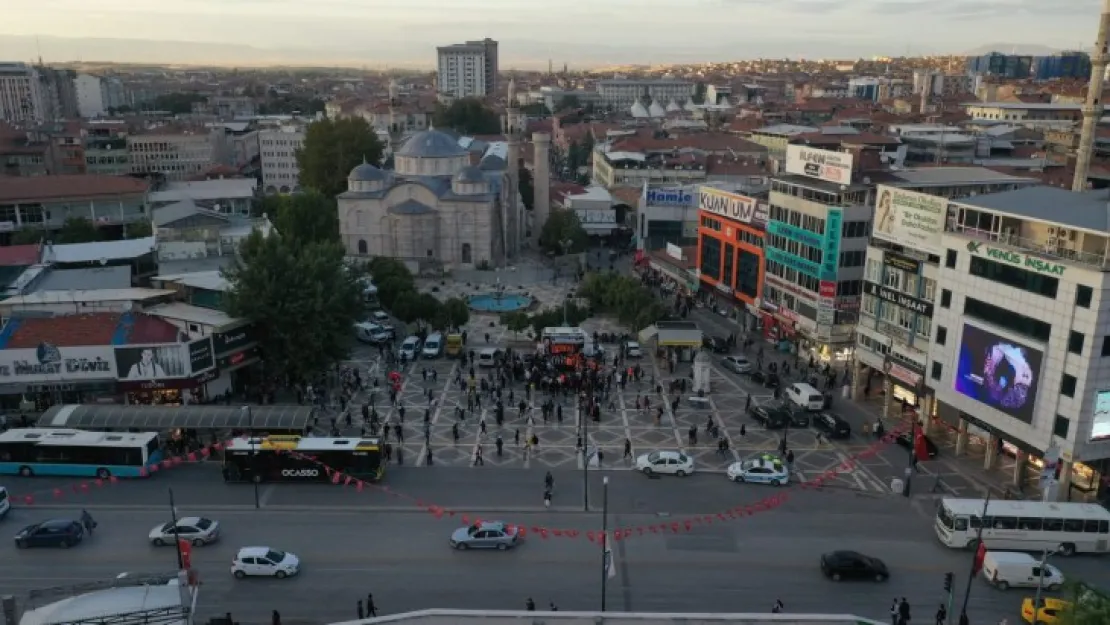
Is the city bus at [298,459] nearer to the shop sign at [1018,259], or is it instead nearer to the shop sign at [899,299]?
the shop sign at [899,299]

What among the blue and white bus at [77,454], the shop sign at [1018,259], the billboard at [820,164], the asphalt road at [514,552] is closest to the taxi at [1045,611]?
the asphalt road at [514,552]

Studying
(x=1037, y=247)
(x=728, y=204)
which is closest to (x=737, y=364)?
(x=728, y=204)

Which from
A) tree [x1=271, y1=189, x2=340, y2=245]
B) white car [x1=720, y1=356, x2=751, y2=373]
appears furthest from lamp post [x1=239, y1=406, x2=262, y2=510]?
tree [x1=271, y1=189, x2=340, y2=245]

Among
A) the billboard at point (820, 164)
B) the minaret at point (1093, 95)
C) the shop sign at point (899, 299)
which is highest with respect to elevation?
the minaret at point (1093, 95)

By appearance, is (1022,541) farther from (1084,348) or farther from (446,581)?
(446,581)

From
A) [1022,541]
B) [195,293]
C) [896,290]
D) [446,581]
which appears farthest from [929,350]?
[195,293]

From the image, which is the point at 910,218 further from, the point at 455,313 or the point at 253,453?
the point at 253,453
